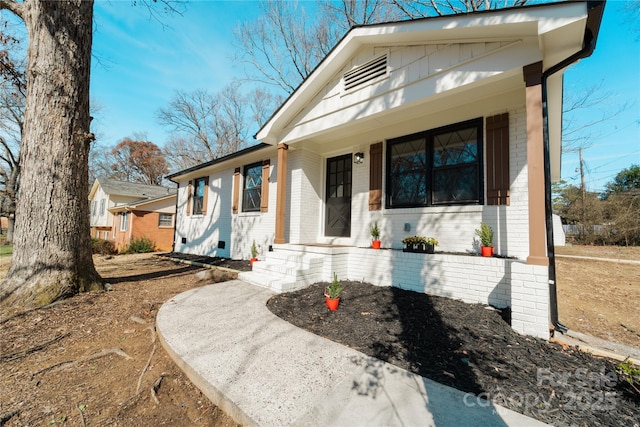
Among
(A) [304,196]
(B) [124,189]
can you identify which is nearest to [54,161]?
(A) [304,196]

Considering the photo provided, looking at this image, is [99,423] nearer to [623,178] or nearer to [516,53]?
[516,53]

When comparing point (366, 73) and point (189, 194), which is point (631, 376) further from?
point (189, 194)

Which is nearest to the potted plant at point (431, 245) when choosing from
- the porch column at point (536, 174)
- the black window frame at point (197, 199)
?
the porch column at point (536, 174)

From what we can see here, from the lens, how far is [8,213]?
676 inches

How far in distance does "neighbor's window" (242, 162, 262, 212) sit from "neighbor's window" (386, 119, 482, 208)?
13.7 feet

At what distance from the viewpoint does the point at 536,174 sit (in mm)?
3006

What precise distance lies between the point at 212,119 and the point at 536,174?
21964mm

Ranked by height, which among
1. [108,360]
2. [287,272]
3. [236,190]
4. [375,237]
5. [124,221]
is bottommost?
[108,360]

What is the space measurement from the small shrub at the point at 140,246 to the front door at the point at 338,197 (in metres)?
11.5

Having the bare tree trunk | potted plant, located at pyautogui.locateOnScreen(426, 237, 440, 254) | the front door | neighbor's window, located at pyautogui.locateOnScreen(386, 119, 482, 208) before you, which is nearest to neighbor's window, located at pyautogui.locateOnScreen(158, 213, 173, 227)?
the bare tree trunk

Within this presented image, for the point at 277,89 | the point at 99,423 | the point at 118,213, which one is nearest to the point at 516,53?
the point at 99,423

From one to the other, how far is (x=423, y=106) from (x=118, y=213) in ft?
64.0

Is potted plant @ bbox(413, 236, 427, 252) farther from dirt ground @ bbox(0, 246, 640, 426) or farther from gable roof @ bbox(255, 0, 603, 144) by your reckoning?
gable roof @ bbox(255, 0, 603, 144)

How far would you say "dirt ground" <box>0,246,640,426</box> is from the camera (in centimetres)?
185
